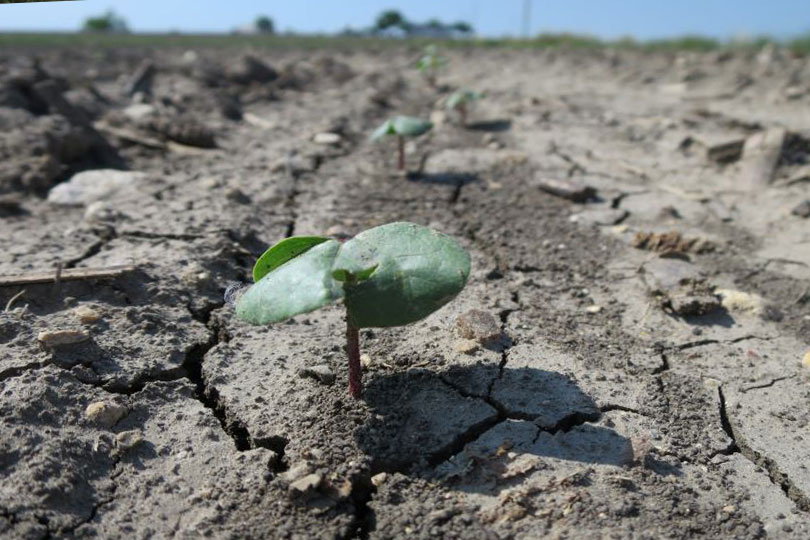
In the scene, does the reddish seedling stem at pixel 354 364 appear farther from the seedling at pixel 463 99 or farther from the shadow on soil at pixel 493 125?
the shadow on soil at pixel 493 125

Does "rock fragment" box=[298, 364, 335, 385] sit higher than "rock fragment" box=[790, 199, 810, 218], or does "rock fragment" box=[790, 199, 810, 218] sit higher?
"rock fragment" box=[790, 199, 810, 218]

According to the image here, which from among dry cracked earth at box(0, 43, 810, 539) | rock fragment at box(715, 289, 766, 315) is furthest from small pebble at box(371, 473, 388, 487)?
rock fragment at box(715, 289, 766, 315)

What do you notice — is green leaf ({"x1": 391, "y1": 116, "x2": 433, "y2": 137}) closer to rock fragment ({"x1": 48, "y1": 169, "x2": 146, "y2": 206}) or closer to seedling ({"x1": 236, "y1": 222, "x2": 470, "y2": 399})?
rock fragment ({"x1": 48, "y1": 169, "x2": 146, "y2": 206})

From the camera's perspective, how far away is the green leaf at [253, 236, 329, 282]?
5.74 feet

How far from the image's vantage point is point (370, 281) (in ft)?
5.47

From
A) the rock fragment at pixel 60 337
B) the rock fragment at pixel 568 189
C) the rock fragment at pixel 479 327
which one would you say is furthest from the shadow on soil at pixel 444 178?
the rock fragment at pixel 60 337

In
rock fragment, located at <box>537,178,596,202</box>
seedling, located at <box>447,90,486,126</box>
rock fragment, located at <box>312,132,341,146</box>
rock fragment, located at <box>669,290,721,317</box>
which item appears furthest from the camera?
seedling, located at <box>447,90,486,126</box>

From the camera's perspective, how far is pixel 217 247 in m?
2.81

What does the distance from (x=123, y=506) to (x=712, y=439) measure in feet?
4.67

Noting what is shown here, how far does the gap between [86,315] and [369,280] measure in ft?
3.24

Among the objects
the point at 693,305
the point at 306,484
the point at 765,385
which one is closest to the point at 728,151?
the point at 693,305

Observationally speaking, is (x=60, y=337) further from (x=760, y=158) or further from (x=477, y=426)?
(x=760, y=158)

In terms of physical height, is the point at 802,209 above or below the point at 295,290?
below

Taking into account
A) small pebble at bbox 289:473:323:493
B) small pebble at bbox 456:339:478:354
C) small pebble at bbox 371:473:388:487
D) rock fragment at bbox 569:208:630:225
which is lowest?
small pebble at bbox 371:473:388:487
